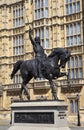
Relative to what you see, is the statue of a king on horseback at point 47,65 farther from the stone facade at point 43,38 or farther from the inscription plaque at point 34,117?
the stone facade at point 43,38

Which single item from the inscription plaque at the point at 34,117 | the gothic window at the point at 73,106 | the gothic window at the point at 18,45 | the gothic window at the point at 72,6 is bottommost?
the gothic window at the point at 73,106

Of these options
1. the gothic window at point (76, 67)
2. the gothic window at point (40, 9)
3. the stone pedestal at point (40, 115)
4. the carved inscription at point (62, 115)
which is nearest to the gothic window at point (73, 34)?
the gothic window at point (76, 67)

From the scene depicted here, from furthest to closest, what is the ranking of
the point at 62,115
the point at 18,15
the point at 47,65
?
the point at 18,15 → the point at 47,65 → the point at 62,115

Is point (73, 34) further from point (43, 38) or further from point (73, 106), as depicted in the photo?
point (73, 106)

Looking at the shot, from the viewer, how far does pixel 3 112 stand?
4394 centimetres

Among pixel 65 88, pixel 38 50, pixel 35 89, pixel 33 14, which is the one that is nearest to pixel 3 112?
pixel 35 89

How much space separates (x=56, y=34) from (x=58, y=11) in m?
3.08

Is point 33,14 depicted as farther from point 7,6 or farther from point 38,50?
point 38,50

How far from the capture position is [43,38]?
135ft

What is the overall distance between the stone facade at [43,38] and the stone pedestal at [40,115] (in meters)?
18.5

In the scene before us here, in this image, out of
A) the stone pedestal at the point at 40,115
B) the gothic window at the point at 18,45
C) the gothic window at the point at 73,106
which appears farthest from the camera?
the gothic window at the point at 18,45

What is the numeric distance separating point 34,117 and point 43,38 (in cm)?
2371

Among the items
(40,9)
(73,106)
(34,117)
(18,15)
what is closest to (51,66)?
(34,117)

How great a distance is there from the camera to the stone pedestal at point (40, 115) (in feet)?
57.9
